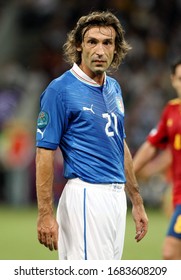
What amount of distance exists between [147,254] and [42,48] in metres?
11.2

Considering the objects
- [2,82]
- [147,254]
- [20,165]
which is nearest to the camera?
[147,254]

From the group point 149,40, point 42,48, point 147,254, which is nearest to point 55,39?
point 42,48

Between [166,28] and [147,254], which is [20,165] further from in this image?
[147,254]

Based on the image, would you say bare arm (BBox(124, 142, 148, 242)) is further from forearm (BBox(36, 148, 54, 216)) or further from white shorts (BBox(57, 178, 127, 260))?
forearm (BBox(36, 148, 54, 216))

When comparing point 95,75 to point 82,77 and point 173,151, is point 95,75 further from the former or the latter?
point 173,151

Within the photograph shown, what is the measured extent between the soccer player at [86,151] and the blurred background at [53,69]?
12.0 m

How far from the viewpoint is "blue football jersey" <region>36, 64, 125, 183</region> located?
659 centimetres

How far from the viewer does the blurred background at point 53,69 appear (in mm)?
20328

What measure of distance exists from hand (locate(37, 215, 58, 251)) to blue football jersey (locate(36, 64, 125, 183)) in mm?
416

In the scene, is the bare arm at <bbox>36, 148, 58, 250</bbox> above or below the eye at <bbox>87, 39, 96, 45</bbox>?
below

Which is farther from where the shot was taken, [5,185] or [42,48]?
[42,48]

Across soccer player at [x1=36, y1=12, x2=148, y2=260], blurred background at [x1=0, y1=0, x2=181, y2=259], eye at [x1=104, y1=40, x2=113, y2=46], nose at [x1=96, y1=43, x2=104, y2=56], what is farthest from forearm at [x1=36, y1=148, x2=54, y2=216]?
blurred background at [x1=0, y1=0, x2=181, y2=259]
